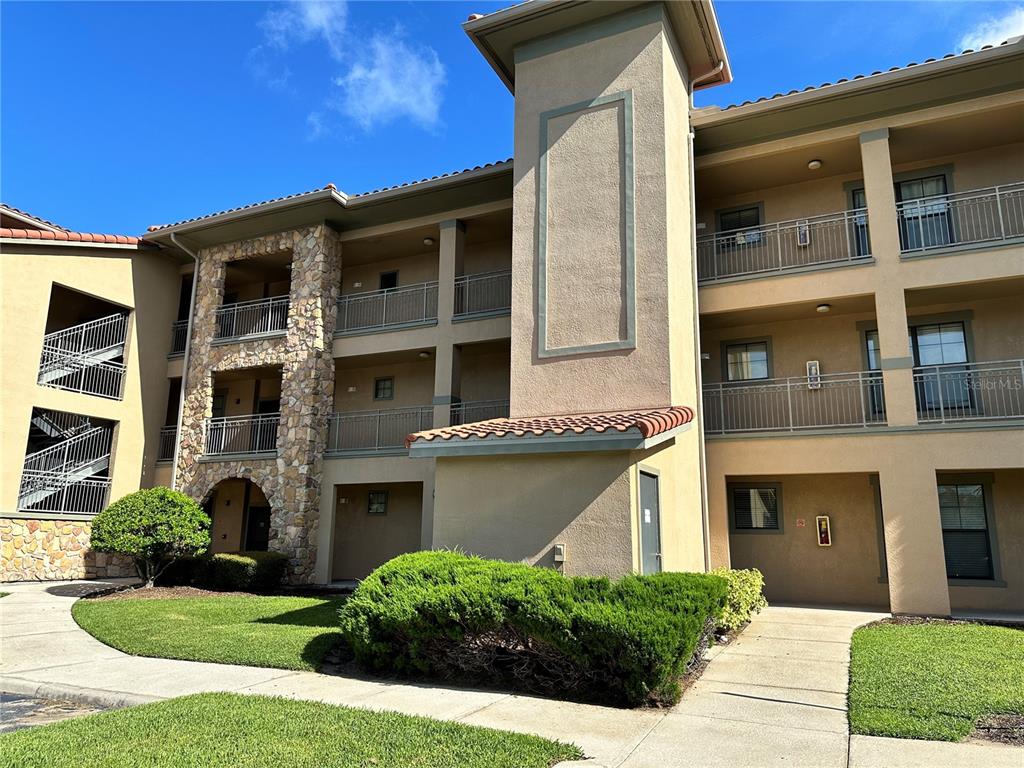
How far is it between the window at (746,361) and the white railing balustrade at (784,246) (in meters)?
1.68

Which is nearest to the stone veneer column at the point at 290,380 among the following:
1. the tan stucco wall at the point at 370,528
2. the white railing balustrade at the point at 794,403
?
the tan stucco wall at the point at 370,528

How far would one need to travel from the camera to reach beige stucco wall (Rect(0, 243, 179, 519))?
672 inches

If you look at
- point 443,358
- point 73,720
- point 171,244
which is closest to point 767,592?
point 443,358

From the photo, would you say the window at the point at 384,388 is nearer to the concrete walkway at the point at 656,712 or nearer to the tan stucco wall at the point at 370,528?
the tan stucco wall at the point at 370,528

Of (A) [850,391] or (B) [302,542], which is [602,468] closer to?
(A) [850,391]

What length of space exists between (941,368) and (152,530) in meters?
16.8

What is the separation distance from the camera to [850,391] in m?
14.9

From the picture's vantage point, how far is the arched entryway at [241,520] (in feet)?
69.1

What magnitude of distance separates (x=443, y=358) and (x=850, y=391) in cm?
907

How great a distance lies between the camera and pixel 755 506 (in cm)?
1564

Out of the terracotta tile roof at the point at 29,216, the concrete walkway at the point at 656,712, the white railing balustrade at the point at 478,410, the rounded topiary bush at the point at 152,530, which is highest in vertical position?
the terracotta tile roof at the point at 29,216

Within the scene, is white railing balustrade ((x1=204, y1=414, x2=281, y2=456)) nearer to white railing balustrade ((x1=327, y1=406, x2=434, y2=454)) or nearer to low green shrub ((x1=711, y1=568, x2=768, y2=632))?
white railing balustrade ((x1=327, y1=406, x2=434, y2=454))

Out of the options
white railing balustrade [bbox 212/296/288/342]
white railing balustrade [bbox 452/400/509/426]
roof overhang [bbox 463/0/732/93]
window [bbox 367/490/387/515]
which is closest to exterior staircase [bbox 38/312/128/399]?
white railing balustrade [bbox 212/296/288/342]

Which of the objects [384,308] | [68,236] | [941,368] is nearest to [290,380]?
[384,308]
